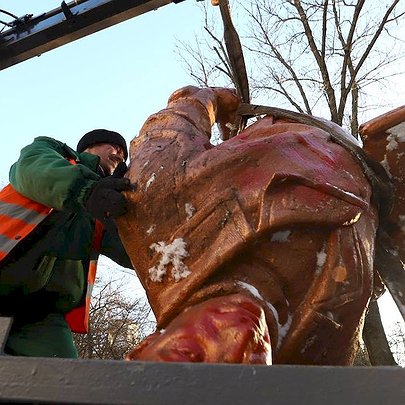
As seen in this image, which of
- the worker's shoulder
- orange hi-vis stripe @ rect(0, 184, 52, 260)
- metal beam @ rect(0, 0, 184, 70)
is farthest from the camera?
metal beam @ rect(0, 0, 184, 70)

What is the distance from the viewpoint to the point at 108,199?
178cm

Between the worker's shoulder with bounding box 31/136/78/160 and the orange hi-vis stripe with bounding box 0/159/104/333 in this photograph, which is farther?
the worker's shoulder with bounding box 31/136/78/160

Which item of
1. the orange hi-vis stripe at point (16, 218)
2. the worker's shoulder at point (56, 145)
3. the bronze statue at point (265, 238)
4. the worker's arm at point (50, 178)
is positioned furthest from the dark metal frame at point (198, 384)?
the worker's shoulder at point (56, 145)

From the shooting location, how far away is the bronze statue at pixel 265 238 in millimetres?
1643

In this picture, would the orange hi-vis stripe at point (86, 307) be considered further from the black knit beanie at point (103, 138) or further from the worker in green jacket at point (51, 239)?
the black knit beanie at point (103, 138)

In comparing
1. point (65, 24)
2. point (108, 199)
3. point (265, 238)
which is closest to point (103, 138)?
point (108, 199)

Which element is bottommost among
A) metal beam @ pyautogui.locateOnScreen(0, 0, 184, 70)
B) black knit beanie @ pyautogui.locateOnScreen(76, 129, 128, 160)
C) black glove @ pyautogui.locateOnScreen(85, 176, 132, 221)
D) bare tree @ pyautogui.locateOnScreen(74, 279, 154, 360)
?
bare tree @ pyautogui.locateOnScreen(74, 279, 154, 360)

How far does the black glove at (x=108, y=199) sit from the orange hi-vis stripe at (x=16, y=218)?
39 centimetres

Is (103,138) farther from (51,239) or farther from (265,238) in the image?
(265,238)

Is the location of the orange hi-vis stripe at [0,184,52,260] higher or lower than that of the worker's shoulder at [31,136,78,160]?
lower

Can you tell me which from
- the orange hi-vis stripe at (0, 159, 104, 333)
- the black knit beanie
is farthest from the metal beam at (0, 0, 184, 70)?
the orange hi-vis stripe at (0, 159, 104, 333)

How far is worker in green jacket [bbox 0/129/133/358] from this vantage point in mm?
1885

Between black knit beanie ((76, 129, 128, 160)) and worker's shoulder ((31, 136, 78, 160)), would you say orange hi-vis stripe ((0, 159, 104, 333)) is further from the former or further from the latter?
black knit beanie ((76, 129, 128, 160))

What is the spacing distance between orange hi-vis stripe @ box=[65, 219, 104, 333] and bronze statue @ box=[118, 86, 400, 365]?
0.58 metres
